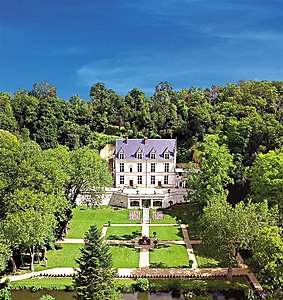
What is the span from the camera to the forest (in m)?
34.2

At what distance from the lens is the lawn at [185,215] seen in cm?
4784

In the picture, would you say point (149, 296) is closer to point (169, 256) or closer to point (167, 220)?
point (169, 256)

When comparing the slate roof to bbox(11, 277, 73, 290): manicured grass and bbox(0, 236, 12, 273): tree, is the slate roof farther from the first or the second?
bbox(0, 236, 12, 273): tree

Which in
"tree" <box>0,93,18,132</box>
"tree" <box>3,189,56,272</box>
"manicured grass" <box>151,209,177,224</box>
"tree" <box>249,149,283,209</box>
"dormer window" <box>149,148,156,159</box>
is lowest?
"manicured grass" <box>151,209,177,224</box>

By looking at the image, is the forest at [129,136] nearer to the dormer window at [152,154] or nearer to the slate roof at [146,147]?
the slate roof at [146,147]

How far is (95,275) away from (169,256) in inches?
550

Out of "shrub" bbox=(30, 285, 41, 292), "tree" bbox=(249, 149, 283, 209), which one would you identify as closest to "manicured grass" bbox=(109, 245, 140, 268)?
"shrub" bbox=(30, 285, 41, 292)

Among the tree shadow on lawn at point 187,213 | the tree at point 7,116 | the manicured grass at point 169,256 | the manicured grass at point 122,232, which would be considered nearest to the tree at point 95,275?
the manicured grass at point 169,256

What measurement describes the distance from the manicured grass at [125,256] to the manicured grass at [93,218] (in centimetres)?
579

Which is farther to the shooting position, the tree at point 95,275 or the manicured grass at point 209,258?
the manicured grass at point 209,258

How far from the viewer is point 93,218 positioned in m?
51.6

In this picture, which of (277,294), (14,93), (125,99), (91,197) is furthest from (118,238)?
(14,93)

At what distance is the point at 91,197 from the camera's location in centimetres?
4456

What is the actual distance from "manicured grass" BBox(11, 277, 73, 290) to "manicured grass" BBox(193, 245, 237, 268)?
1222 cm
